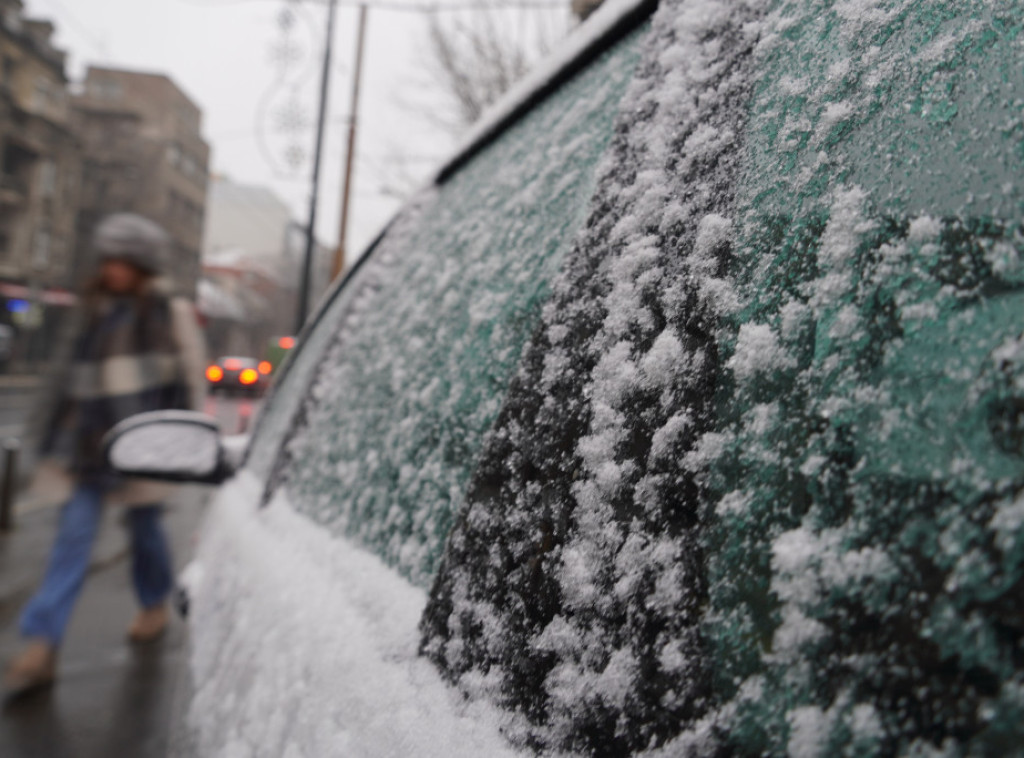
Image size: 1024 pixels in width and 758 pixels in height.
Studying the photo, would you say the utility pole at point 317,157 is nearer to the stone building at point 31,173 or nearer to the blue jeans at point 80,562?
the blue jeans at point 80,562

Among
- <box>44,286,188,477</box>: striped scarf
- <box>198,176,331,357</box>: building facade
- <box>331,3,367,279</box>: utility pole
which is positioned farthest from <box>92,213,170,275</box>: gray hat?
<box>198,176,331,357</box>: building facade

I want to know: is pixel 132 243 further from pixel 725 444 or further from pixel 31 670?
pixel 725 444

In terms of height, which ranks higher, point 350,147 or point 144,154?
point 144,154

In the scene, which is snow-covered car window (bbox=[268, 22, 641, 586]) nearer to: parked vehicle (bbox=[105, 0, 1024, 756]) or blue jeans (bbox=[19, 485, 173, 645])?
parked vehicle (bbox=[105, 0, 1024, 756])

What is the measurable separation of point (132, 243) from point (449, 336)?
2.74 metres

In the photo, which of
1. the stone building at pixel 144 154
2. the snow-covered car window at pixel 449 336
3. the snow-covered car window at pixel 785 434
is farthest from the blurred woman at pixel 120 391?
the stone building at pixel 144 154

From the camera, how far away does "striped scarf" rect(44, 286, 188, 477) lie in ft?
10.1

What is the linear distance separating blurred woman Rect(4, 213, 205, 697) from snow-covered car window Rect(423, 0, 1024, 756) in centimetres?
279

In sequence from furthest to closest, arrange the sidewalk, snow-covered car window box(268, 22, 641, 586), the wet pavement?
the sidewalk
the wet pavement
snow-covered car window box(268, 22, 641, 586)

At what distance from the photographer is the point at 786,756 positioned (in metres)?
0.41

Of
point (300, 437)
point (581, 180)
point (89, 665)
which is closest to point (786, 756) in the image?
point (581, 180)

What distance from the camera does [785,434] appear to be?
1.59 ft

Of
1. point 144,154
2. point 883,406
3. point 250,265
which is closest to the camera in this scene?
point 883,406

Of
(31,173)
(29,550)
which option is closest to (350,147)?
(29,550)
